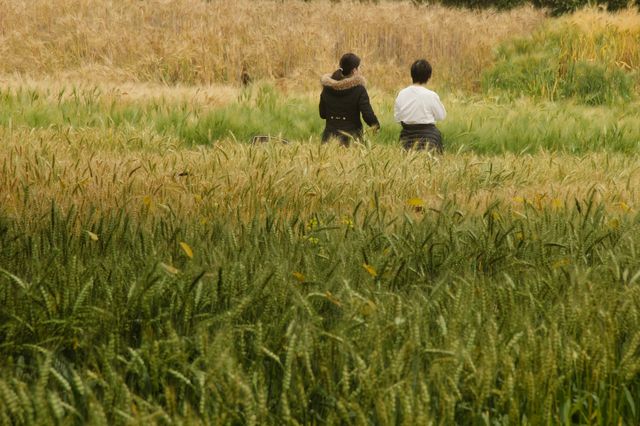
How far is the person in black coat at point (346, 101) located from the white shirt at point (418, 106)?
1.47 ft

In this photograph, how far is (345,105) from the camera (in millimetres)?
9234

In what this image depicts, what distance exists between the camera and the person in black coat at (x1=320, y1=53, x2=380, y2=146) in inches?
361

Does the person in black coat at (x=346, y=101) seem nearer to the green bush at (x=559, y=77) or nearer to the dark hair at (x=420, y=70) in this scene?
the dark hair at (x=420, y=70)

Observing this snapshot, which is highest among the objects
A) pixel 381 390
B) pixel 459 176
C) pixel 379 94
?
pixel 381 390

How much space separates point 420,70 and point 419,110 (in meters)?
0.38

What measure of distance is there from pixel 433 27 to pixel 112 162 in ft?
39.9

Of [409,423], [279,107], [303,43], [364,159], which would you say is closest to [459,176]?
[364,159]

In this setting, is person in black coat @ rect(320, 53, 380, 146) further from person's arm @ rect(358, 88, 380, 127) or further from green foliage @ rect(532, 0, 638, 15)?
green foliage @ rect(532, 0, 638, 15)

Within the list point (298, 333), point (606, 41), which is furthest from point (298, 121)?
point (298, 333)

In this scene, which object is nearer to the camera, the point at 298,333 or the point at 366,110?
the point at 298,333

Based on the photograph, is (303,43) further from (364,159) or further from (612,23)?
(364,159)

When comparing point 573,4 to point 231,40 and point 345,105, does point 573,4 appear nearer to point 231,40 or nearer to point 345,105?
point 231,40

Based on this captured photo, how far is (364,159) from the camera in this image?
5.95m

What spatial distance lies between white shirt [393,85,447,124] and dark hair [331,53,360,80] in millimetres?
660
